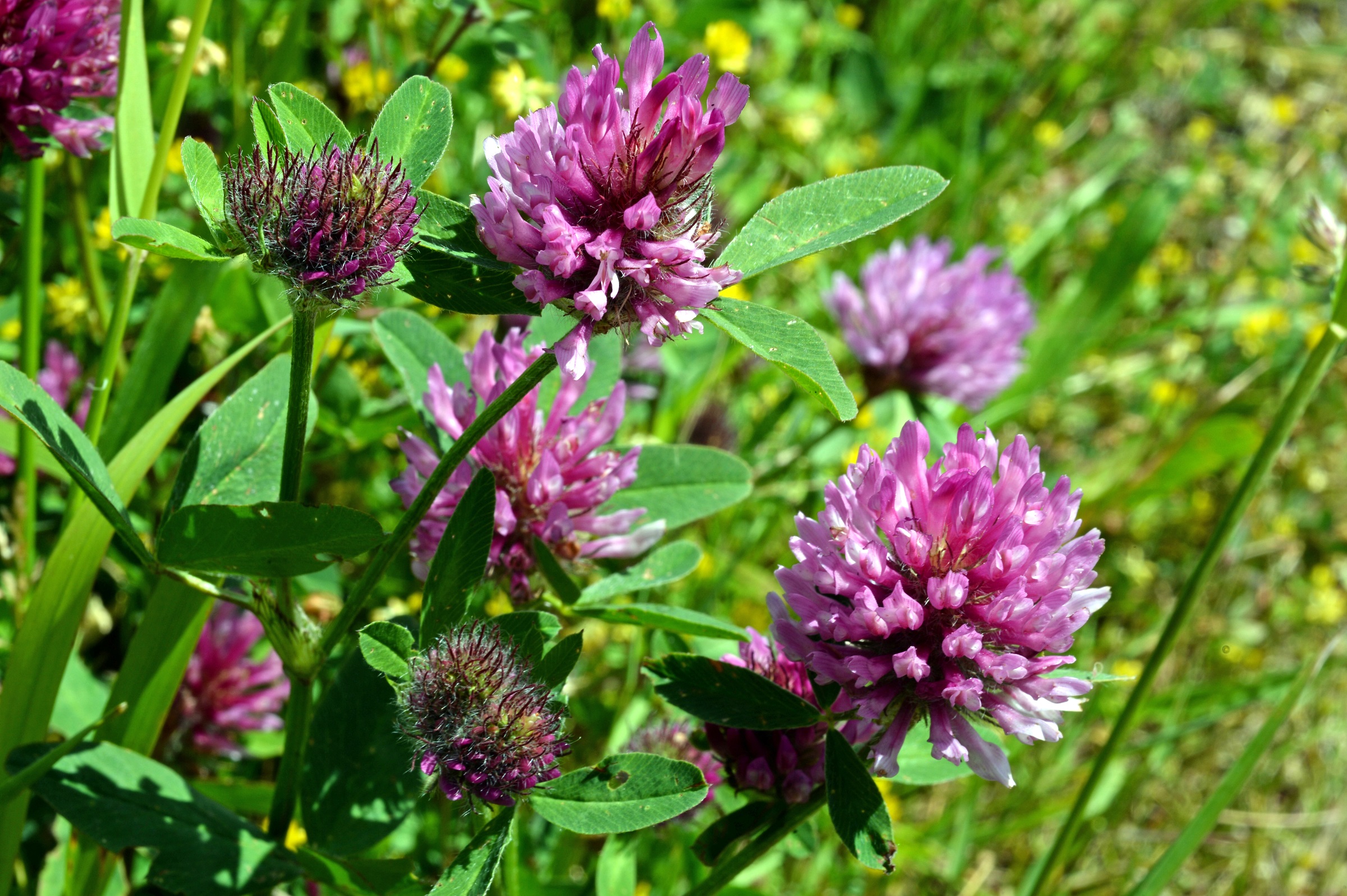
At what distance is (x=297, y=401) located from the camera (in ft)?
3.34

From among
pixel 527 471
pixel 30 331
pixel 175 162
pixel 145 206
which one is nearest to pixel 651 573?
pixel 527 471

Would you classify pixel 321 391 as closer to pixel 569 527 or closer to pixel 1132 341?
pixel 569 527

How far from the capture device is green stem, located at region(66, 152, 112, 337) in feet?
5.98

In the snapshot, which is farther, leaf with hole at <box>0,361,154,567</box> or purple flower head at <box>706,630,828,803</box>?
purple flower head at <box>706,630,828,803</box>

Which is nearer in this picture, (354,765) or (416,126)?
(416,126)

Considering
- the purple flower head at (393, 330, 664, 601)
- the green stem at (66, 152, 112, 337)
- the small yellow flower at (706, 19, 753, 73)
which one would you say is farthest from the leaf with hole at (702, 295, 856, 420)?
the small yellow flower at (706, 19, 753, 73)

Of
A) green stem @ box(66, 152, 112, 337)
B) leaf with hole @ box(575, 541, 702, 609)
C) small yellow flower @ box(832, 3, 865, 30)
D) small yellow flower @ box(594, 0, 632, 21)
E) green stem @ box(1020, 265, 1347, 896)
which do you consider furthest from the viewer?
small yellow flower @ box(832, 3, 865, 30)

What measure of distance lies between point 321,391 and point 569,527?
2.65ft

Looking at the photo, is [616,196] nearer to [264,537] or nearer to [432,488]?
[432,488]

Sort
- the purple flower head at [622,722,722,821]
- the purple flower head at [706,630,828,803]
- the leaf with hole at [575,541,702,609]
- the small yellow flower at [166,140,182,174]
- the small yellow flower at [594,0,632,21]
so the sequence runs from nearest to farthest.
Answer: the purple flower head at [706,630,828,803] < the leaf with hole at [575,541,702,609] < the purple flower head at [622,722,722,821] < the small yellow flower at [166,140,182,174] < the small yellow flower at [594,0,632,21]

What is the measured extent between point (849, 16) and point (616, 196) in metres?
3.98

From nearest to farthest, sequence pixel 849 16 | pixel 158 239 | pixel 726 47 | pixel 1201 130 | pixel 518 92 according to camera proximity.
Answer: pixel 158 239, pixel 518 92, pixel 726 47, pixel 849 16, pixel 1201 130

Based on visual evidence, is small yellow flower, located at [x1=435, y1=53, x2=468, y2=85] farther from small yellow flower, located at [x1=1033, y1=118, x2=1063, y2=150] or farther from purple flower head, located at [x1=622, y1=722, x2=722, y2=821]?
small yellow flower, located at [x1=1033, y1=118, x2=1063, y2=150]

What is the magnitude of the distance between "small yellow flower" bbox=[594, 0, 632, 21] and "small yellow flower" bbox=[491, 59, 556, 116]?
0.83ft
